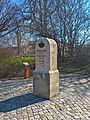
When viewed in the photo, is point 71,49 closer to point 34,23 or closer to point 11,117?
point 34,23

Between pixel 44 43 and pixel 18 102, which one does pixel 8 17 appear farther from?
pixel 18 102

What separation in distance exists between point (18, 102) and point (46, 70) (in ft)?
4.56

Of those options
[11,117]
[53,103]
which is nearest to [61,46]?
[53,103]

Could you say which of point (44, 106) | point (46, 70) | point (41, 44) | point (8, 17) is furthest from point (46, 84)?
point (8, 17)

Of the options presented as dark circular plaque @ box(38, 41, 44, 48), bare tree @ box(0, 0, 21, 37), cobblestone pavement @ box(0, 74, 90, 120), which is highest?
bare tree @ box(0, 0, 21, 37)

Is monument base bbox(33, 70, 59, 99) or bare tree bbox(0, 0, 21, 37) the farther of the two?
bare tree bbox(0, 0, 21, 37)

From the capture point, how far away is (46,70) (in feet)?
24.4

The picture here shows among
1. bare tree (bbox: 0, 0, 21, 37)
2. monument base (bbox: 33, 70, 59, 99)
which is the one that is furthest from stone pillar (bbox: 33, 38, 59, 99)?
bare tree (bbox: 0, 0, 21, 37)

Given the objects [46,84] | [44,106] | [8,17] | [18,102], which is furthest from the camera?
[8,17]

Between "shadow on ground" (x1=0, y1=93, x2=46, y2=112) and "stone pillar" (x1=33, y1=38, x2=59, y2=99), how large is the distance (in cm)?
29

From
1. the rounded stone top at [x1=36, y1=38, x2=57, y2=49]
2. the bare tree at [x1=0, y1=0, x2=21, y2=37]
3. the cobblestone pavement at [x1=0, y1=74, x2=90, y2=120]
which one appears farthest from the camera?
the bare tree at [x1=0, y1=0, x2=21, y2=37]

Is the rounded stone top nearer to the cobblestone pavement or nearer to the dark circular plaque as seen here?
the dark circular plaque

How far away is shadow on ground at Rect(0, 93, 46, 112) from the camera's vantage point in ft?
21.3

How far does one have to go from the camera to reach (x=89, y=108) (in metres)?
6.46
